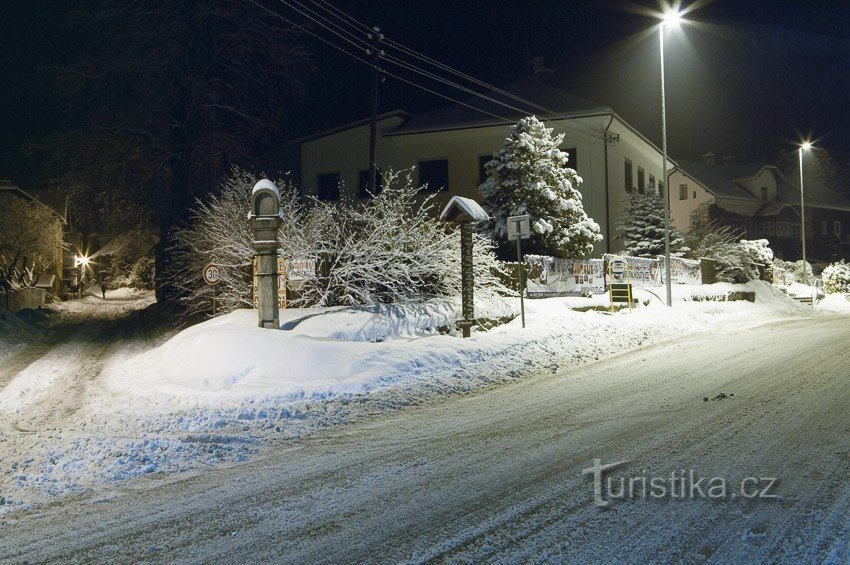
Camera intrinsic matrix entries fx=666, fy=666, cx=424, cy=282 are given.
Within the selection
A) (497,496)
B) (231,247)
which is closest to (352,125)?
(231,247)

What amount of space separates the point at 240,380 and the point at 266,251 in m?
3.70

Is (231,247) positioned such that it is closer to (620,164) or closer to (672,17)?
(672,17)

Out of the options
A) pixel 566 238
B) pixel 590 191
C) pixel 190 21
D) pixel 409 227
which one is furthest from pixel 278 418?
pixel 590 191

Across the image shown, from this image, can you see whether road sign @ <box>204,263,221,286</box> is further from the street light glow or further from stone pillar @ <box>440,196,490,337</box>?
the street light glow

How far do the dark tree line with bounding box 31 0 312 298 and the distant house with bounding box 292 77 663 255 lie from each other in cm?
634

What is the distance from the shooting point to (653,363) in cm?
1153

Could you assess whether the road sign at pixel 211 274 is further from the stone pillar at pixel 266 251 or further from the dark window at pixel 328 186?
the dark window at pixel 328 186

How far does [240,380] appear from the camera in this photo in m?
10.0

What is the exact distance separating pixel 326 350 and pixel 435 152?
2513 cm

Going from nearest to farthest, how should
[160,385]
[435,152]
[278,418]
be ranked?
[278,418]
[160,385]
[435,152]

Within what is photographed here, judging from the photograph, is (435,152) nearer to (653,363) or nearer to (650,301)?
(650,301)

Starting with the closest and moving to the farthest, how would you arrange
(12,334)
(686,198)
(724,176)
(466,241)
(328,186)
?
(466,241) → (12,334) → (328,186) → (686,198) → (724,176)

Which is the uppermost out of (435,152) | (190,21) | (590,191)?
(190,21)

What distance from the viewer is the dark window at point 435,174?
1364 inches
